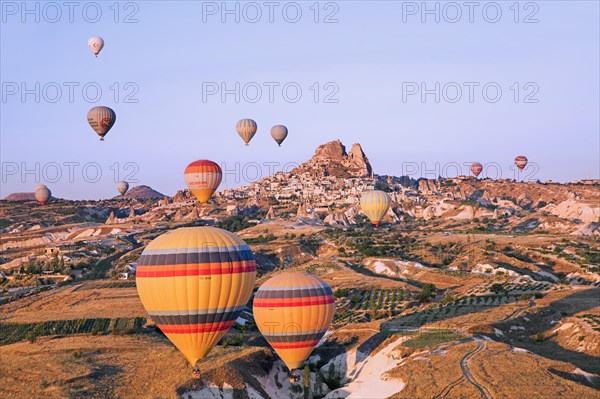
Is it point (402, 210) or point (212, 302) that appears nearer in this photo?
point (212, 302)

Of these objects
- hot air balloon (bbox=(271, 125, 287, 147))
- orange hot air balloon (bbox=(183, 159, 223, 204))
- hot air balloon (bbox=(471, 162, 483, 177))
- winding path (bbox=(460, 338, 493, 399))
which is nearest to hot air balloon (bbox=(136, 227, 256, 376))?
winding path (bbox=(460, 338, 493, 399))

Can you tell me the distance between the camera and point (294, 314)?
162 feet

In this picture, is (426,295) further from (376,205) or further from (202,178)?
(376,205)

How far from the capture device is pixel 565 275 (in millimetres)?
100062

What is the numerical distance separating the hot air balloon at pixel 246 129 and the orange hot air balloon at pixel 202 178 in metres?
18.7

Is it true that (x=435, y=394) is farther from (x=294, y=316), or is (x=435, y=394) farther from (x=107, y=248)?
(x=107, y=248)

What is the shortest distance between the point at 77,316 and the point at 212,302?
3479 cm

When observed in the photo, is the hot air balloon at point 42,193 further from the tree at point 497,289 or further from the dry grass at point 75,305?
the tree at point 497,289

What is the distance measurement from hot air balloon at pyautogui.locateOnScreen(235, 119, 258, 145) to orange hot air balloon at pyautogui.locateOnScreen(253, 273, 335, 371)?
4815 centimetres

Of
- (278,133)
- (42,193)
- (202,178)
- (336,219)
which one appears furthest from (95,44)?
(336,219)

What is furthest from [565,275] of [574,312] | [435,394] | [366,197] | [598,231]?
[435,394]

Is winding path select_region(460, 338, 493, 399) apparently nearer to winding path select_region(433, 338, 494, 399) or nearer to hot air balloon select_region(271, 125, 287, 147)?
winding path select_region(433, 338, 494, 399)

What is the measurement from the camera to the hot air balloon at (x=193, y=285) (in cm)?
4238

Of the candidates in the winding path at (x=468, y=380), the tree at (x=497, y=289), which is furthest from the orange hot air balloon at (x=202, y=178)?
the winding path at (x=468, y=380)
